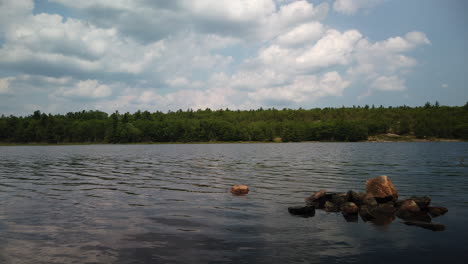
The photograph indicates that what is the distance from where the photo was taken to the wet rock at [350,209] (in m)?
20.2

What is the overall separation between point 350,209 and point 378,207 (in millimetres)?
2078

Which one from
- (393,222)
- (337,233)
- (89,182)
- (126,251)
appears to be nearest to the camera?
(126,251)

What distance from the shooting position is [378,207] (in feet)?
67.9

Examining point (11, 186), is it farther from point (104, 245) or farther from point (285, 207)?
point (285, 207)

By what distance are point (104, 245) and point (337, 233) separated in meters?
11.5

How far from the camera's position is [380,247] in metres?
14.0

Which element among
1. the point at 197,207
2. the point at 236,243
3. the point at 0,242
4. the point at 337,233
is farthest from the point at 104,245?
the point at 337,233

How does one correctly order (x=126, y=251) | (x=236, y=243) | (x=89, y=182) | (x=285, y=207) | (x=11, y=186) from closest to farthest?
(x=126, y=251) < (x=236, y=243) < (x=285, y=207) < (x=11, y=186) < (x=89, y=182)

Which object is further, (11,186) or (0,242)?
(11,186)

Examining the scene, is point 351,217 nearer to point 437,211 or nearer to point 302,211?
point 302,211

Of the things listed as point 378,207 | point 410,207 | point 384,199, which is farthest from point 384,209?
point 384,199

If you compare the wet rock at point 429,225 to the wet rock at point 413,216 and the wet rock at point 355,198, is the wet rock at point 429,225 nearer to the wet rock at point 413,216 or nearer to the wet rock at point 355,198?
the wet rock at point 413,216

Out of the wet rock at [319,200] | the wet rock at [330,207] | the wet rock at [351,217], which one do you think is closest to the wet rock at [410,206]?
the wet rock at [351,217]

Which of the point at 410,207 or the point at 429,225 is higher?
the point at 410,207
